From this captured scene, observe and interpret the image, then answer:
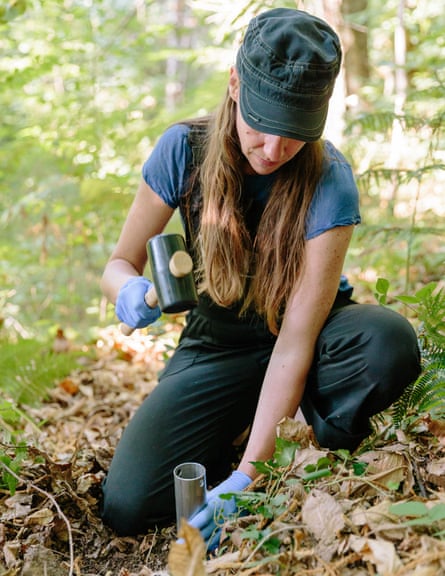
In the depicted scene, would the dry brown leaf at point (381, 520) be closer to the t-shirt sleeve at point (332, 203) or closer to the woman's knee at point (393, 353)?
the woman's knee at point (393, 353)

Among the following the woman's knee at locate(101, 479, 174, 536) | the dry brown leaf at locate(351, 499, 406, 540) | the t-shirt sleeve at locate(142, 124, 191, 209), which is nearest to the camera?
the dry brown leaf at locate(351, 499, 406, 540)

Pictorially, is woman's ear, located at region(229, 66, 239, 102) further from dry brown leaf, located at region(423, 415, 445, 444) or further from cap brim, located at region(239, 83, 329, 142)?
dry brown leaf, located at region(423, 415, 445, 444)

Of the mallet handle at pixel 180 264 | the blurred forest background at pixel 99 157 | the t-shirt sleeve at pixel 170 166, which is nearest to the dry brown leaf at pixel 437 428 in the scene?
the mallet handle at pixel 180 264

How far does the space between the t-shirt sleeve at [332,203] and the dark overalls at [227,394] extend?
411mm

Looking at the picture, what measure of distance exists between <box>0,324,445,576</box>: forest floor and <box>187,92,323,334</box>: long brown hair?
0.62 meters

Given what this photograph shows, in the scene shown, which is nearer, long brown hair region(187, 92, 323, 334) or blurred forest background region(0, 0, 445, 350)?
long brown hair region(187, 92, 323, 334)

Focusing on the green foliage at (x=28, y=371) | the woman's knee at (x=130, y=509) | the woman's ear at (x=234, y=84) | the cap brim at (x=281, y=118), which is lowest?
the green foliage at (x=28, y=371)

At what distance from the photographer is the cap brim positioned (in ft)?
6.49

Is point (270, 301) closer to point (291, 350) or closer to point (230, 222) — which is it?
point (291, 350)

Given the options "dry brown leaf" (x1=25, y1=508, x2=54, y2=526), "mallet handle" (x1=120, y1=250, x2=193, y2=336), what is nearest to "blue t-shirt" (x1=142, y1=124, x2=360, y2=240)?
"mallet handle" (x1=120, y1=250, x2=193, y2=336)

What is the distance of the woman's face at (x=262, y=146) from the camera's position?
2068 millimetres

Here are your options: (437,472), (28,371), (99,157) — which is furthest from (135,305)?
(99,157)

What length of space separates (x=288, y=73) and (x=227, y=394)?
1.47 m

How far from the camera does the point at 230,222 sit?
2.33 metres
